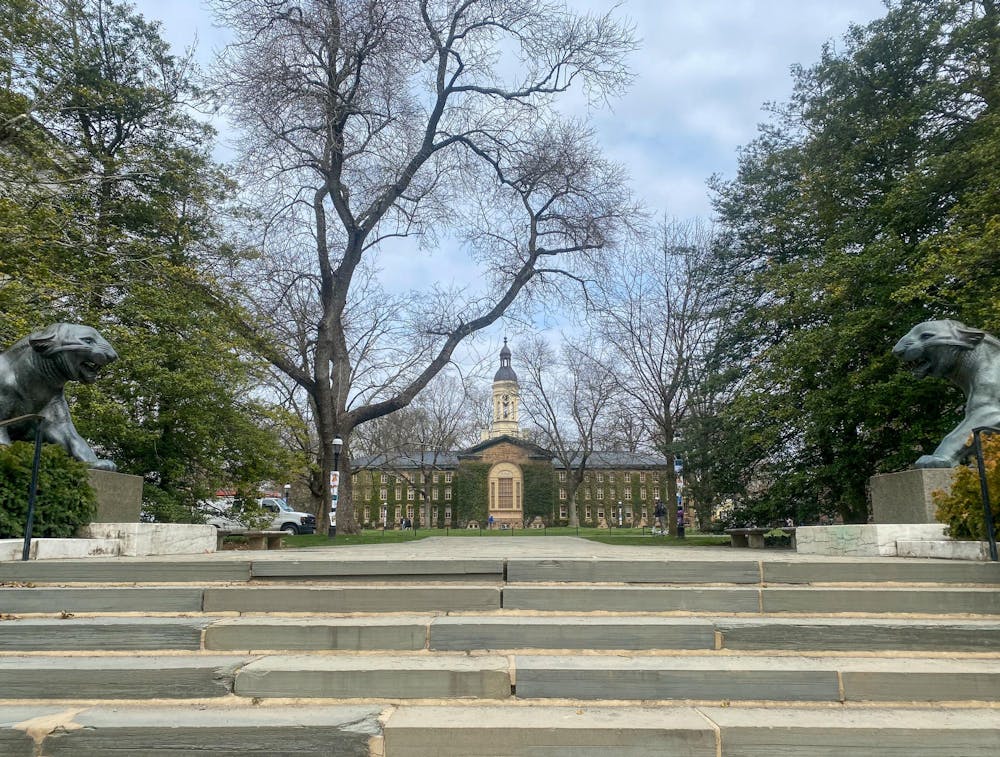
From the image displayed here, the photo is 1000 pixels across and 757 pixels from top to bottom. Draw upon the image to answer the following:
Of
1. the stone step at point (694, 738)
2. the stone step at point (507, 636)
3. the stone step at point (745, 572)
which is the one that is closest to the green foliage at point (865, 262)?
the stone step at point (745, 572)

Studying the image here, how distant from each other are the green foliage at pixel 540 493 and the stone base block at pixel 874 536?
221ft

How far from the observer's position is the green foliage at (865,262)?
1433cm

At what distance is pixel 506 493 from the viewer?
254 feet

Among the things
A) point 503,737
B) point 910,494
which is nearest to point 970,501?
point 910,494

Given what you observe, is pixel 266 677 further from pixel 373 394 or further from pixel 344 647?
pixel 373 394

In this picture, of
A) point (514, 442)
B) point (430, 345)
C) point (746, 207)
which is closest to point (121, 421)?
point (430, 345)

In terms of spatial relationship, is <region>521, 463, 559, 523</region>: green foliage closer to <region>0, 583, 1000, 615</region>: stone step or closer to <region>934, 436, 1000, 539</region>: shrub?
<region>934, 436, 1000, 539</region>: shrub

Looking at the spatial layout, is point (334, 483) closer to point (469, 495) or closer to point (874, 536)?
point (874, 536)

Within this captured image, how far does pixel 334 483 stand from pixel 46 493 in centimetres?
1498

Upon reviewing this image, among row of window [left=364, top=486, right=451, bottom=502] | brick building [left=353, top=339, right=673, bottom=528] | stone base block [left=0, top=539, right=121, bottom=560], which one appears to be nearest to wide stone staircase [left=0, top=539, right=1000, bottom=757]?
stone base block [left=0, top=539, right=121, bottom=560]

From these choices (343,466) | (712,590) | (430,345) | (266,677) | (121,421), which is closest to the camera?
(266,677)

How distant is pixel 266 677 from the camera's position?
11.0ft

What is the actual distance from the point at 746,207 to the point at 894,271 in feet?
24.9

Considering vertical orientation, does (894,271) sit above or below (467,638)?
above
